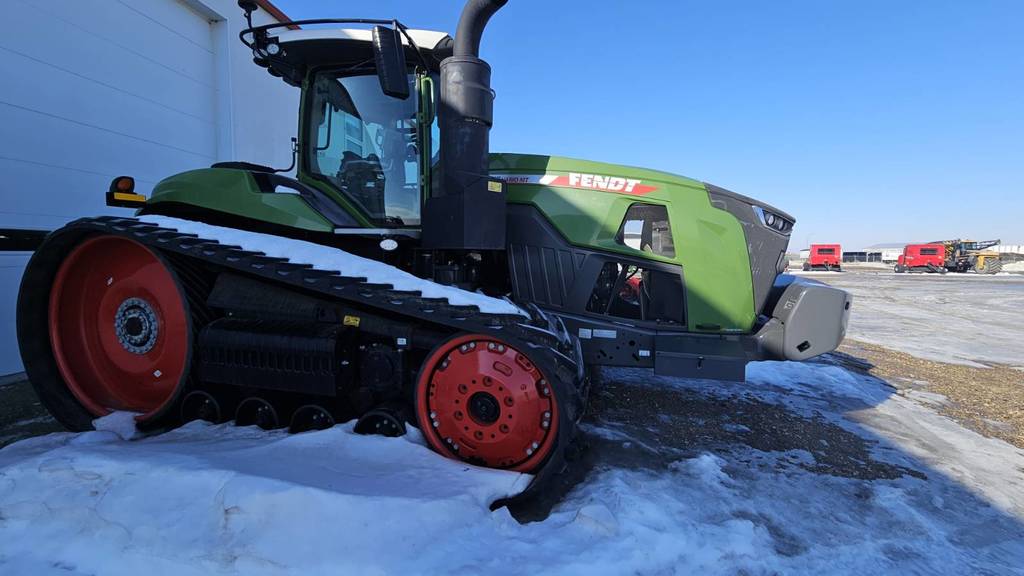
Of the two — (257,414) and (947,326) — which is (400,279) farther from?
(947,326)

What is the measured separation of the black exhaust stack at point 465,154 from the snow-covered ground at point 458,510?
125cm

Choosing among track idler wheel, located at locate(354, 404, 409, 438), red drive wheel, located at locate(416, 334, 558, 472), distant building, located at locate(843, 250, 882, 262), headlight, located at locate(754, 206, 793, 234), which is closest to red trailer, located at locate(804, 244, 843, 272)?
distant building, located at locate(843, 250, 882, 262)

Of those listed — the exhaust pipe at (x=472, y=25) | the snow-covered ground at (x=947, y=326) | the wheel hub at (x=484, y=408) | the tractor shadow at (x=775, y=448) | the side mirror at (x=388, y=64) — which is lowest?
the tractor shadow at (x=775, y=448)

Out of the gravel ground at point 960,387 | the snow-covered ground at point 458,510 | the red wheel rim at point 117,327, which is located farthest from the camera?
the gravel ground at point 960,387

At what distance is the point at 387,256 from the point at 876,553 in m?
3.01

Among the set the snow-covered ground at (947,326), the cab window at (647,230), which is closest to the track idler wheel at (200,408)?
the cab window at (647,230)

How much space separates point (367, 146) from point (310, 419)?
1836 millimetres

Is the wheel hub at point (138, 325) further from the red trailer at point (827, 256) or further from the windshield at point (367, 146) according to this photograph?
the red trailer at point (827, 256)

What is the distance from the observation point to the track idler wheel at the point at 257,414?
2.90m

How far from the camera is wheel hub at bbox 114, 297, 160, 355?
10.1ft

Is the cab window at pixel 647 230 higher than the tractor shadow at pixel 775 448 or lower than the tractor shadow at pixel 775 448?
higher

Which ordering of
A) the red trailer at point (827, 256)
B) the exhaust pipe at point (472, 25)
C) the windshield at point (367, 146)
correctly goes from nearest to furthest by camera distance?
the exhaust pipe at point (472, 25) → the windshield at point (367, 146) → the red trailer at point (827, 256)

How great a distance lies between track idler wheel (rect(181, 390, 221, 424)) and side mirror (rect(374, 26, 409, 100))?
6.97ft

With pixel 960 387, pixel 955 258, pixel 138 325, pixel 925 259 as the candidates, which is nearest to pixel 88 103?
pixel 138 325
